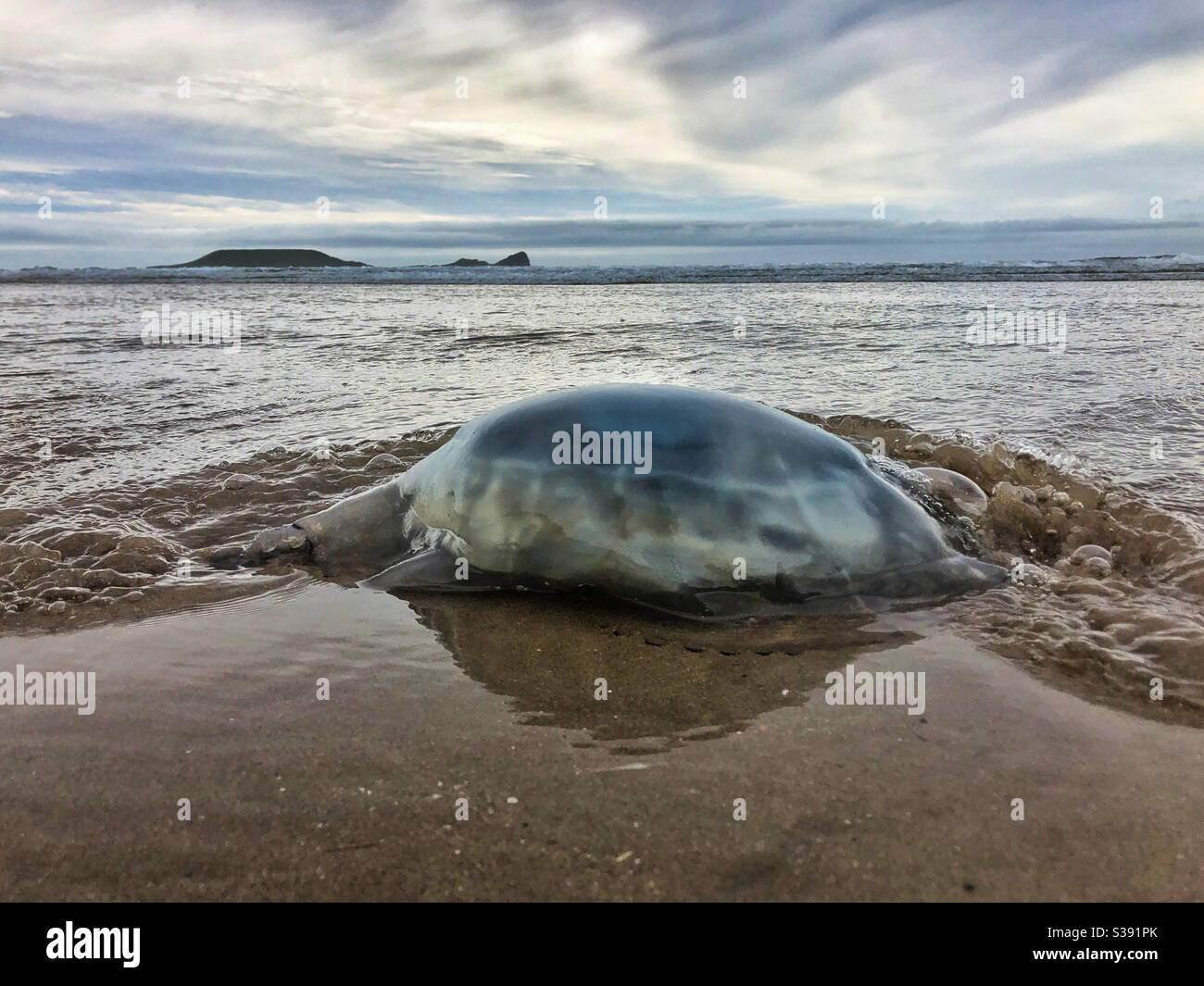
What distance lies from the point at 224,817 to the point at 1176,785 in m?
2.20

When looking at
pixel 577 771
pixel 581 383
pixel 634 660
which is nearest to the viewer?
pixel 577 771

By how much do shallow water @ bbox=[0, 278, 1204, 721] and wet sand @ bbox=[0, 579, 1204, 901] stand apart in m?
0.28

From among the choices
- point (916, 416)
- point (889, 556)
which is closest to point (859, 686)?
point (889, 556)

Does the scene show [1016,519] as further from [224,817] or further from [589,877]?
[224,817]

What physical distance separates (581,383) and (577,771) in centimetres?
564

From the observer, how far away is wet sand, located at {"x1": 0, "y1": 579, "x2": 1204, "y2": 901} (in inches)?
60.0

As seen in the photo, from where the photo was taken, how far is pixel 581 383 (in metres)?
7.23

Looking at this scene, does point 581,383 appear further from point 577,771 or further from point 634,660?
point 577,771

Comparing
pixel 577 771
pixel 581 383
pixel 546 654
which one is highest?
pixel 581 383

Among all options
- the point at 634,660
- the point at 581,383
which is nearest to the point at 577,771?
the point at 634,660

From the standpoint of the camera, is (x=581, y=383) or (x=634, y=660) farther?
(x=581, y=383)

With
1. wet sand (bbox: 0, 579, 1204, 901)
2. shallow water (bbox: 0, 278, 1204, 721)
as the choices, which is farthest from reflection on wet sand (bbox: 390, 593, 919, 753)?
shallow water (bbox: 0, 278, 1204, 721)
